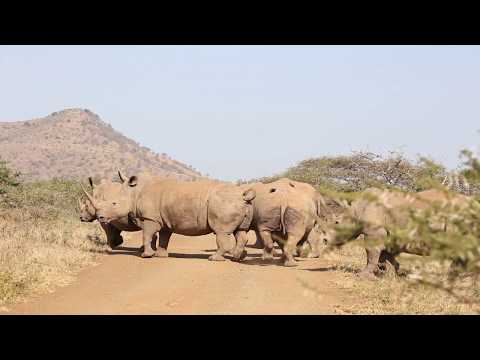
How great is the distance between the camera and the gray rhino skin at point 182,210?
50.7 ft

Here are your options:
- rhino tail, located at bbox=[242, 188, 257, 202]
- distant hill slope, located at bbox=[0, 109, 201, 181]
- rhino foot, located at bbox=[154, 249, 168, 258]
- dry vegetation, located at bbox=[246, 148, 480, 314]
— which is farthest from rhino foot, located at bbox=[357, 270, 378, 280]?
distant hill slope, located at bbox=[0, 109, 201, 181]

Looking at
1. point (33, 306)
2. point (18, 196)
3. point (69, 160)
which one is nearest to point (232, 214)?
point (33, 306)

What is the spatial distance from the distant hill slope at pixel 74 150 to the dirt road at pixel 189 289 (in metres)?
60.0

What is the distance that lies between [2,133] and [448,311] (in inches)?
3451

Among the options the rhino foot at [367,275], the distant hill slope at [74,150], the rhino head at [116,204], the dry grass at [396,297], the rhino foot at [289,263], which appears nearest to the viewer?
the dry grass at [396,297]

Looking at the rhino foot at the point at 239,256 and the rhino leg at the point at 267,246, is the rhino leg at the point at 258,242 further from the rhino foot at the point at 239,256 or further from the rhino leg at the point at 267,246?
the rhino foot at the point at 239,256

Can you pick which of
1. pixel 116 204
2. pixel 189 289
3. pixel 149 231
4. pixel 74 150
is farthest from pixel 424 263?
pixel 74 150

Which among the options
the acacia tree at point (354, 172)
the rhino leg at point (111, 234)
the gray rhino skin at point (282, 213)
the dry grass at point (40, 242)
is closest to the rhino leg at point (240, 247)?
the gray rhino skin at point (282, 213)

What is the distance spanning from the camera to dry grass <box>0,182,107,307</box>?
1098 cm

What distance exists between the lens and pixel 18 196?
2372 cm

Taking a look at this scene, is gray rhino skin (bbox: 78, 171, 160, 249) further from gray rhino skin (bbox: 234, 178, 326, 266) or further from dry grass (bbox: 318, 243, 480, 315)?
dry grass (bbox: 318, 243, 480, 315)

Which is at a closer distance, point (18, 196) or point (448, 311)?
point (448, 311)

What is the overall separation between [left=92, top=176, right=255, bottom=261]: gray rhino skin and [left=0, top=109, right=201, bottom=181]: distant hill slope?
188 ft
